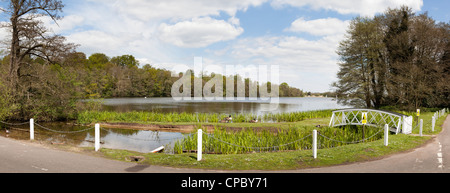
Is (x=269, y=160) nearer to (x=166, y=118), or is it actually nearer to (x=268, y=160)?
(x=268, y=160)

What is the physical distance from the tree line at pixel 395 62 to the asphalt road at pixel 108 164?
109 feet

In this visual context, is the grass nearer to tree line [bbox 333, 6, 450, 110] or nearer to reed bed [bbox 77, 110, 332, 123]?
reed bed [bbox 77, 110, 332, 123]

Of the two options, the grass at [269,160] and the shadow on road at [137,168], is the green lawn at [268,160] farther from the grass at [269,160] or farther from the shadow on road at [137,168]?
the shadow on road at [137,168]

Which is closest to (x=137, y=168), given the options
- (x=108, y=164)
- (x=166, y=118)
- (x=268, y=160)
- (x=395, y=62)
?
(x=108, y=164)

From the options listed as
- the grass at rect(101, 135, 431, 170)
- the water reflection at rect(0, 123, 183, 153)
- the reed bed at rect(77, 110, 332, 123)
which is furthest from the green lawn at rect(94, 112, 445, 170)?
the reed bed at rect(77, 110, 332, 123)

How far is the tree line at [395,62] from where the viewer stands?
39.2m

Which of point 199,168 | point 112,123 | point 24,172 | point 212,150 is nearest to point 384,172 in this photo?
point 199,168

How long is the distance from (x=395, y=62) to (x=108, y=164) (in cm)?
4683

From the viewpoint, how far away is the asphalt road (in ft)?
27.2

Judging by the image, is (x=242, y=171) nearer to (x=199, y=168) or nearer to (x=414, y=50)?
(x=199, y=168)

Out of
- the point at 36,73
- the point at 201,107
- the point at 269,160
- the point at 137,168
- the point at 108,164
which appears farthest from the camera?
the point at 201,107

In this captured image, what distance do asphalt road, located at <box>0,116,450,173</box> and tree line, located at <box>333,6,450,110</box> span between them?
3325 centimetres

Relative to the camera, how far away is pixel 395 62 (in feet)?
137
